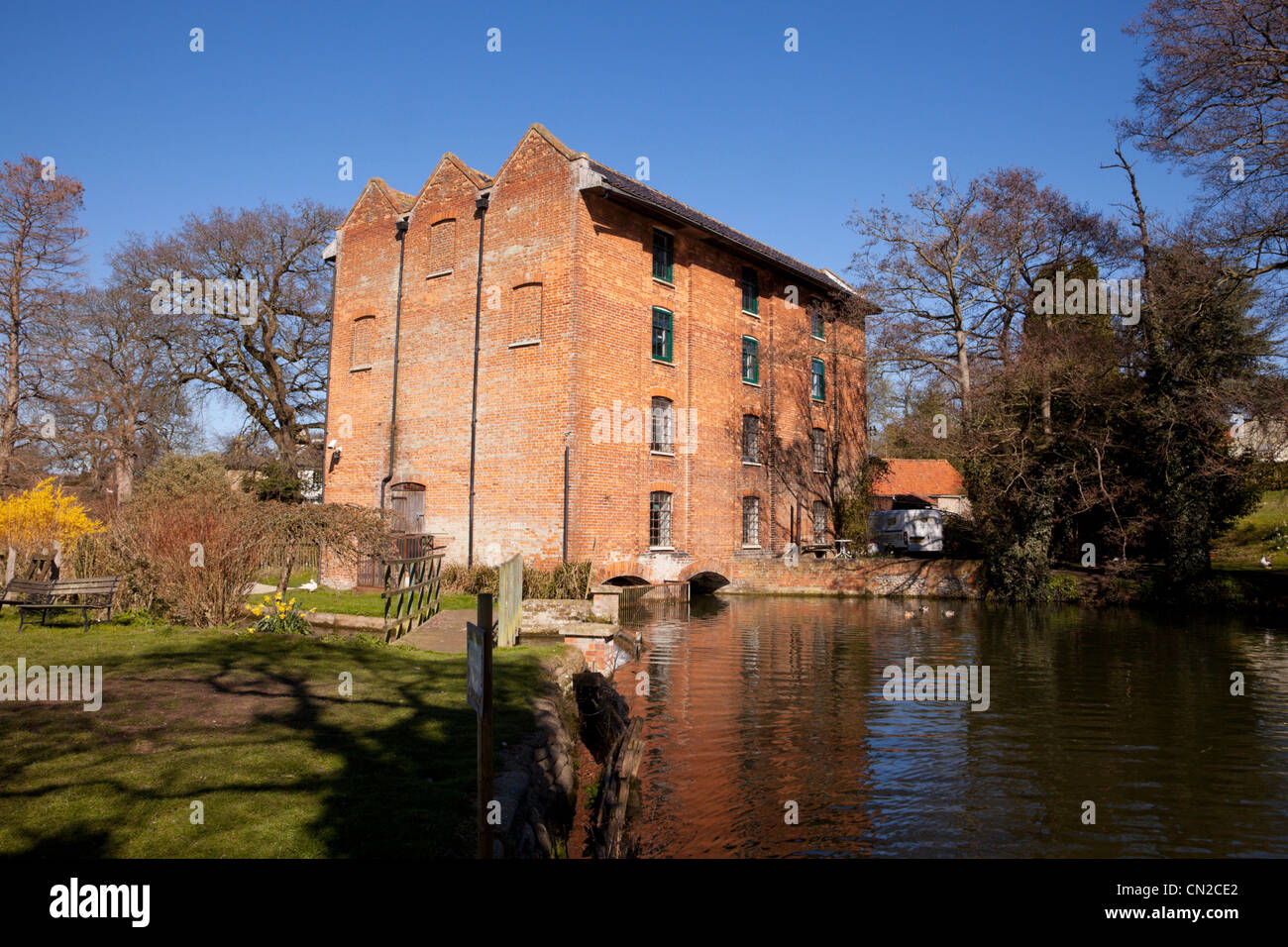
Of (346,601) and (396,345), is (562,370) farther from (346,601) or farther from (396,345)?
(346,601)

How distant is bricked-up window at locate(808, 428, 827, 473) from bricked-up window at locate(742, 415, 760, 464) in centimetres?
369

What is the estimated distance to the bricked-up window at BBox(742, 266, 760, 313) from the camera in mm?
26891

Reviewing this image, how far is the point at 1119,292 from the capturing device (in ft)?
69.5

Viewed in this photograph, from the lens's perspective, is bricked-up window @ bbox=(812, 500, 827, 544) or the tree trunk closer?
the tree trunk

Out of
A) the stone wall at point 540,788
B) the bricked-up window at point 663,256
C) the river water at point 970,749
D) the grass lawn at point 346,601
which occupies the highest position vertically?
the bricked-up window at point 663,256

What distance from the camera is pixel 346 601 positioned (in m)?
16.1

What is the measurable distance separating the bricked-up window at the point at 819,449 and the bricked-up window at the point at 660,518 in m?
9.06

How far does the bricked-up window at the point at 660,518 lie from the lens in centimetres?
2275

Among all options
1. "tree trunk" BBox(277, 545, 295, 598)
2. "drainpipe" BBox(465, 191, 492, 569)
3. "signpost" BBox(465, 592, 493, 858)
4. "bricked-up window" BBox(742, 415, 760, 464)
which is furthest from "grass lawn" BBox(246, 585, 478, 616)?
"bricked-up window" BBox(742, 415, 760, 464)

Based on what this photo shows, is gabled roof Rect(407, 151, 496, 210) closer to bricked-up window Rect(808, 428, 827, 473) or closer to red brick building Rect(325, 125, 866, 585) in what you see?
red brick building Rect(325, 125, 866, 585)

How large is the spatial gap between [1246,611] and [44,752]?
921 inches

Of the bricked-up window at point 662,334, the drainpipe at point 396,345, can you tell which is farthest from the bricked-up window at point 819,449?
the drainpipe at point 396,345

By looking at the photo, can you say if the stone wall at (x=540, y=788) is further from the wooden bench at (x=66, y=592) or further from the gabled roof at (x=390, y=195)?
the gabled roof at (x=390, y=195)
